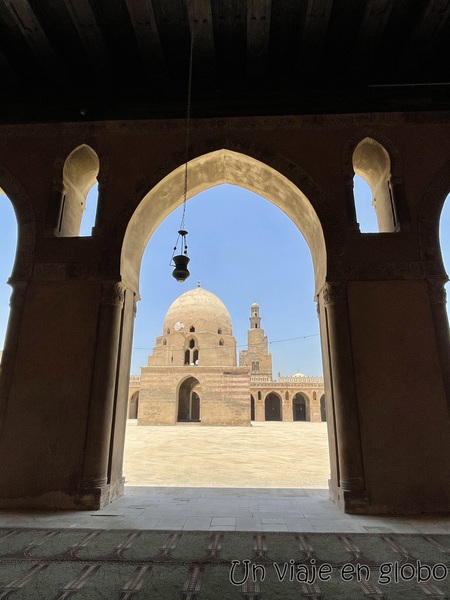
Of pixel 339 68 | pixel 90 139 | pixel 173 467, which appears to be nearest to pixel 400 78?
pixel 339 68

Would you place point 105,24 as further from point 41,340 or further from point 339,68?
point 41,340

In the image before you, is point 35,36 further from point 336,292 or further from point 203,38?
point 336,292

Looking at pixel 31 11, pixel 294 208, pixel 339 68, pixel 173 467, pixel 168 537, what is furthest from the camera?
pixel 173 467

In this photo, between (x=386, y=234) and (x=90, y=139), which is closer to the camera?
(x=386, y=234)

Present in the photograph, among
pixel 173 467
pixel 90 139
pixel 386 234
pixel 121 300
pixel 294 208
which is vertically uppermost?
pixel 90 139

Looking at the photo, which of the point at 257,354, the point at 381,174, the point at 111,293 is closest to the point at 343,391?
the point at 111,293

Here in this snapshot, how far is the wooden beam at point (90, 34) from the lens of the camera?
181 inches

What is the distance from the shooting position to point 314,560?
288cm

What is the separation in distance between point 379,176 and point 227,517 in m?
5.54

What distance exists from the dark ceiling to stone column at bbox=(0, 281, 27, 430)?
294cm

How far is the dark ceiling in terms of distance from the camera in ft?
15.4

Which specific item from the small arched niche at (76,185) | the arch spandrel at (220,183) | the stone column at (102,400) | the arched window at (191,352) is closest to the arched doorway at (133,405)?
the arched window at (191,352)

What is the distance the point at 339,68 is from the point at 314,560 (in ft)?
20.8

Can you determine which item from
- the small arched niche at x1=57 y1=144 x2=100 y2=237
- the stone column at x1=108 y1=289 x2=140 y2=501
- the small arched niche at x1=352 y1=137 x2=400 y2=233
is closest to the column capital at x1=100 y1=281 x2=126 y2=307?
the stone column at x1=108 y1=289 x2=140 y2=501
